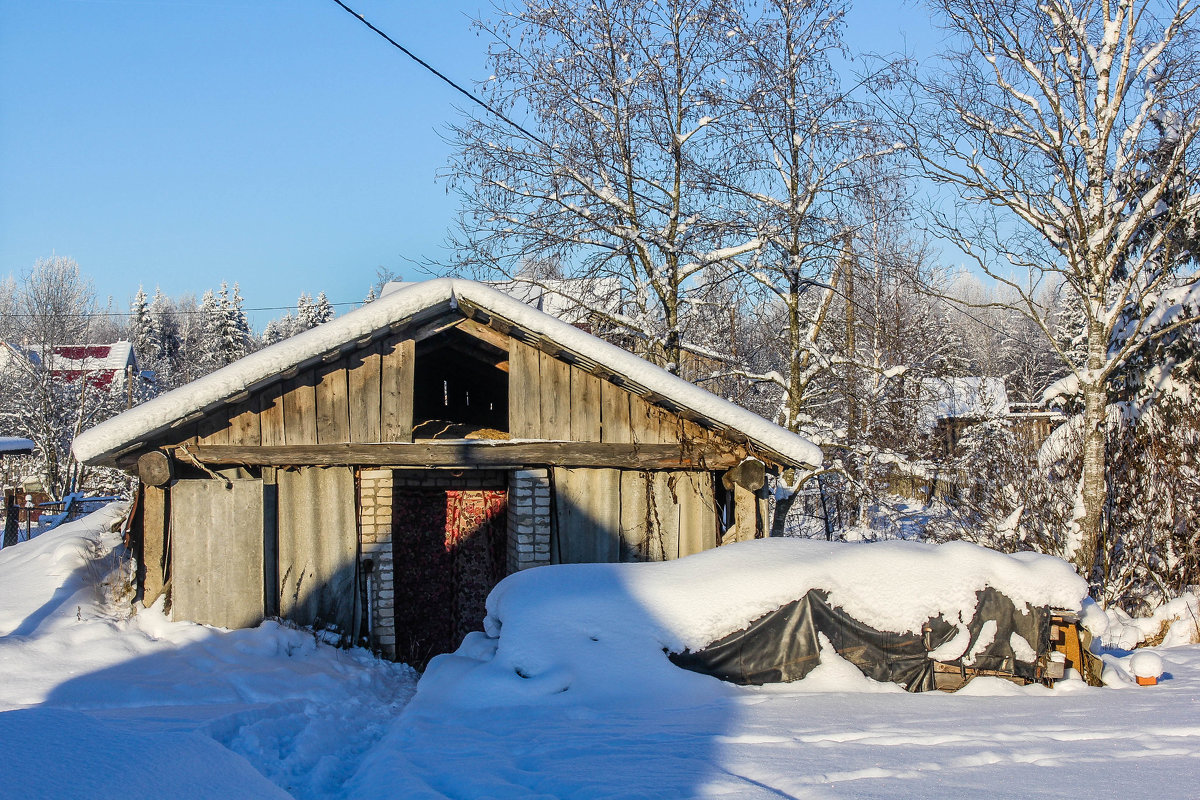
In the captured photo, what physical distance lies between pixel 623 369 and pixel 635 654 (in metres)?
2.98

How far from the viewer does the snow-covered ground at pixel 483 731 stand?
3.35m

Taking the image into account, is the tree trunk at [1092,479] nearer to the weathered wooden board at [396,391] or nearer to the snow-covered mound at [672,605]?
the snow-covered mound at [672,605]

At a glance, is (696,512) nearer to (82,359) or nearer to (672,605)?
(672,605)

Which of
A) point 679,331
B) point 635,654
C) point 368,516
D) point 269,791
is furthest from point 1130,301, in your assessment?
point 269,791

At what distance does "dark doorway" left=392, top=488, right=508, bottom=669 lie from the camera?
9625 mm

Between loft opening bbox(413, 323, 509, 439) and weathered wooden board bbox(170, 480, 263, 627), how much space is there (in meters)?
2.28

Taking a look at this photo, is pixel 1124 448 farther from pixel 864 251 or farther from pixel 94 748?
pixel 94 748

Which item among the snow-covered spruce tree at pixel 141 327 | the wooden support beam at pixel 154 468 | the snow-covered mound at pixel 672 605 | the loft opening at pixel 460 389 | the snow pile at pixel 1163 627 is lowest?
the snow pile at pixel 1163 627

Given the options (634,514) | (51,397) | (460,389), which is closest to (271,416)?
(634,514)

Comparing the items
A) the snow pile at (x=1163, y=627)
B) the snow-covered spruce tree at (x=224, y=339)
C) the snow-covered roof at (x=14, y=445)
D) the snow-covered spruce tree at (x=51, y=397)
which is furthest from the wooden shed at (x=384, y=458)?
the snow-covered spruce tree at (x=224, y=339)

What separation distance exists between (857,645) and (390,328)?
16.4 feet

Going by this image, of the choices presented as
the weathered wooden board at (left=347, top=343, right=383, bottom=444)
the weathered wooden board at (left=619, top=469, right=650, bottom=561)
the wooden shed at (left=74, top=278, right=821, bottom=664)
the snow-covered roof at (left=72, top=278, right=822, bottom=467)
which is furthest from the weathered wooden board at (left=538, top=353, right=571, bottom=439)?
the weathered wooden board at (left=347, top=343, right=383, bottom=444)

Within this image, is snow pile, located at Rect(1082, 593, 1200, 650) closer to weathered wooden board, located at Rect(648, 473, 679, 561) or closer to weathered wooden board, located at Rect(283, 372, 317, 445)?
weathered wooden board, located at Rect(648, 473, 679, 561)

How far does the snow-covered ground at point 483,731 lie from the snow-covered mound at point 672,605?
0.43ft
